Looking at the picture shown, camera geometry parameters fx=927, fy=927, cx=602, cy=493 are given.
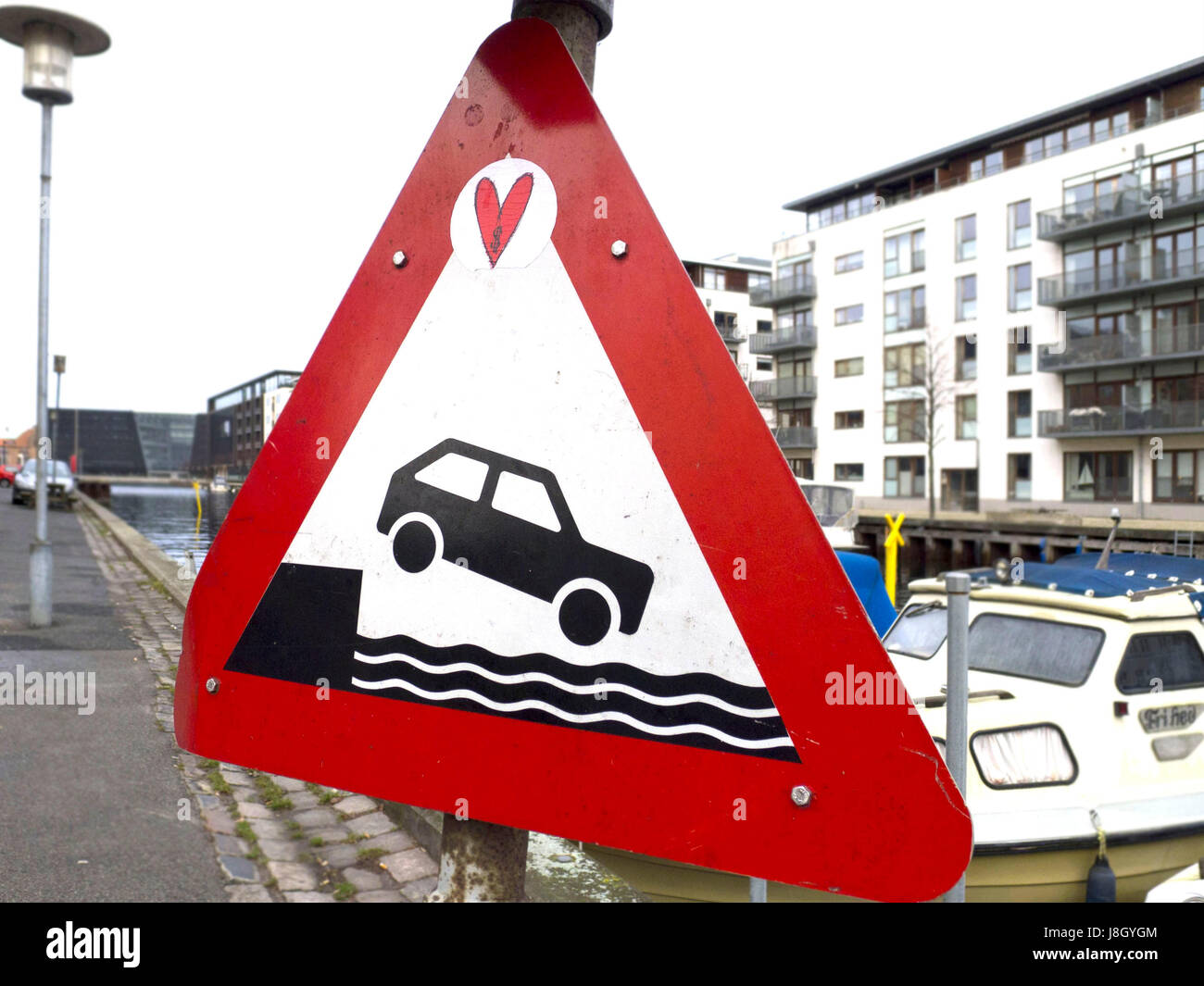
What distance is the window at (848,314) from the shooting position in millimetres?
50156

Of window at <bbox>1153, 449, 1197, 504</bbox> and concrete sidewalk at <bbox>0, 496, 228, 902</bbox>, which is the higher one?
window at <bbox>1153, 449, 1197, 504</bbox>

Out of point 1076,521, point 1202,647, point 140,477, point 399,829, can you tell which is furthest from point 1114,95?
point 140,477

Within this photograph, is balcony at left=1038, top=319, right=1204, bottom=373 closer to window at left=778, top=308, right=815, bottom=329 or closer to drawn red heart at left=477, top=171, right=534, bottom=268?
window at left=778, top=308, right=815, bottom=329

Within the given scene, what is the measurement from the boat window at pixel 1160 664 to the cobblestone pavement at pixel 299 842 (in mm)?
4395

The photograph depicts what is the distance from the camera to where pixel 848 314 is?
167 feet

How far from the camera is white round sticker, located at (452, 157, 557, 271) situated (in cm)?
134

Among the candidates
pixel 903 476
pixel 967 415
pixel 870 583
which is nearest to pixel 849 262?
pixel 967 415

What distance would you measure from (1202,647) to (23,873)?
6.81 m

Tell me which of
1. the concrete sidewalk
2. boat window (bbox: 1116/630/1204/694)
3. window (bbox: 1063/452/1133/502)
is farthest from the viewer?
window (bbox: 1063/452/1133/502)

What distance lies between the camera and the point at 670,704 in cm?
120

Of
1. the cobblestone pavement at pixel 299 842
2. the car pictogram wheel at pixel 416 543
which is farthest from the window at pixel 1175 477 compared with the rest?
the car pictogram wheel at pixel 416 543

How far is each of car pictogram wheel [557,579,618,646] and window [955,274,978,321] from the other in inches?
1864

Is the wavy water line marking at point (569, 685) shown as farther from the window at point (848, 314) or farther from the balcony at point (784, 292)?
the balcony at point (784, 292)

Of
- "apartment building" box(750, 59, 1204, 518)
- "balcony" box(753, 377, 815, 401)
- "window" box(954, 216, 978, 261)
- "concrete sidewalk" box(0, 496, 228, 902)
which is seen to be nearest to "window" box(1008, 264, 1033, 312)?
"apartment building" box(750, 59, 1204, 518)
